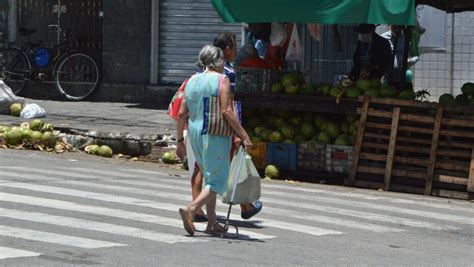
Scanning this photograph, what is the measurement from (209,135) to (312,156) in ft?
19.5

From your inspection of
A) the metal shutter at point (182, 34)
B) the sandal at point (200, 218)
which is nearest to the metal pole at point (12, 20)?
the metal shutter at point (182, 34)

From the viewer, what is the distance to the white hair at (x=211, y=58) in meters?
10.8

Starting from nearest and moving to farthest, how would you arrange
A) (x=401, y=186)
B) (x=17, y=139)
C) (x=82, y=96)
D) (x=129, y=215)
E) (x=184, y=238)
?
(x=184, y=238) < (x=129, y=215) < (x=401, y=186) < (x=17, y=139) < (x=82, y=96)

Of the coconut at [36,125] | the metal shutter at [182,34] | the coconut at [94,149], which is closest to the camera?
the coconut at [94,149]

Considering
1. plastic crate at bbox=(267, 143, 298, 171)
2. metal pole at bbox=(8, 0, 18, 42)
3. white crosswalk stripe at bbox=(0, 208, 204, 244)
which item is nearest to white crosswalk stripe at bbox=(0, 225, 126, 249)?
white crosswalk stripe at bbox=(0, 208, 204, 244)

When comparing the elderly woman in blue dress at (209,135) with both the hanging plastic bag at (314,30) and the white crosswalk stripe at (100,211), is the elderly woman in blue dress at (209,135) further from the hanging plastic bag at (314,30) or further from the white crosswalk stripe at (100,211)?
the hanging plastic bag at (314,30)

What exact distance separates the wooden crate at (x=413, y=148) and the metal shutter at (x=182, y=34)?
7861mm

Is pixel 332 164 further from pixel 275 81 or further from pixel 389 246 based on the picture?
pixel 389 246

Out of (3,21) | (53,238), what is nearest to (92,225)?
(53,238)

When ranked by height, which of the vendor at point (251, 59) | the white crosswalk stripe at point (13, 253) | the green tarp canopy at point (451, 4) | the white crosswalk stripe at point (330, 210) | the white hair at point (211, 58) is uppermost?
the green tarp canopy at point (451, 4)

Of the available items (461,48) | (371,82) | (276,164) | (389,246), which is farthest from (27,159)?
Answer: (461,48)

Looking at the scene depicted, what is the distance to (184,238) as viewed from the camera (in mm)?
10422

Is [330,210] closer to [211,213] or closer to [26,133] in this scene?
[211,213]

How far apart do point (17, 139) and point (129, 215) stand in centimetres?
685
